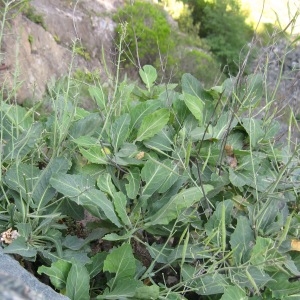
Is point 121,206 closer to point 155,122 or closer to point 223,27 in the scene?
point 155,122

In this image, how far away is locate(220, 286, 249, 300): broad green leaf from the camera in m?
1.16

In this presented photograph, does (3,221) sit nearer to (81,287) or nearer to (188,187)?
(81,287)

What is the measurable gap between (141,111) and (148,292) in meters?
0.57

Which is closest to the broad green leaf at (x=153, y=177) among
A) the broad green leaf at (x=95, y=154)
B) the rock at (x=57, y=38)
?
the broad green leaf at (x=95, y=154)

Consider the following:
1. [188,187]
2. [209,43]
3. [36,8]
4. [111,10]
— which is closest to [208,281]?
[188,187]

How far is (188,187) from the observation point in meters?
1.42

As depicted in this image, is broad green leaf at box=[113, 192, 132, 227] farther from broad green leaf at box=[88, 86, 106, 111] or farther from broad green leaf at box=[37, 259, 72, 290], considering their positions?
broad green leaf at box=[88, 86, 106, 111]

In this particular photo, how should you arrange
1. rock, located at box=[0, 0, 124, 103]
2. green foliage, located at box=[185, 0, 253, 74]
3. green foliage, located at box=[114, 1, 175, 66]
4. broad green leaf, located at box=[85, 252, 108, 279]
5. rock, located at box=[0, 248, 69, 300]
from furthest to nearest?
green foliage, located at box=[185, 0, 253, 74]
green foliage, located at box=[114, 1, 175, 66]
rock, located at box=[0, 0, 124, 103]
broad green leaf, located at box=[85, 252, 108, 279]
rock, located at box=[0, 248, 69, 300]

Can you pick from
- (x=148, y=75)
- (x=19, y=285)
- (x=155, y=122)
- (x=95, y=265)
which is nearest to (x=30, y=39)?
(x=148, y=75)

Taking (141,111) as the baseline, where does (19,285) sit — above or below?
below

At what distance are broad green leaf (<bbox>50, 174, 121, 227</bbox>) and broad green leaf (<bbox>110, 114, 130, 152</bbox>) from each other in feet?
0.61

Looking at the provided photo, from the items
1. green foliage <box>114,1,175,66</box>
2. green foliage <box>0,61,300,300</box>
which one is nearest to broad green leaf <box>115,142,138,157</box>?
green foliage <box>0,61,300,300</box>

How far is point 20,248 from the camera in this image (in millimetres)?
1163

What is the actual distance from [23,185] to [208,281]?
51 centimetres
